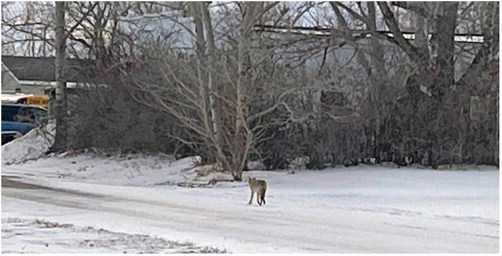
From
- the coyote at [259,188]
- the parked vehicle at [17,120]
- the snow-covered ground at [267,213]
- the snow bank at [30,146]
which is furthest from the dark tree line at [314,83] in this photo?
the parked vehicle at [17,120]

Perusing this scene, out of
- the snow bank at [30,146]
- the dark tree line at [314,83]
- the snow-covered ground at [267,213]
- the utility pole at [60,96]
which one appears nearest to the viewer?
the snow-covered ground at [267,213]

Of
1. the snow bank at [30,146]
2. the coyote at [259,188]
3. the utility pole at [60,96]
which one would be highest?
the utility pole at [60,96]

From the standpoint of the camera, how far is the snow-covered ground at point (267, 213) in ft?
29.6

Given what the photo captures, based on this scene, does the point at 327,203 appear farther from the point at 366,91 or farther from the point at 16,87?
the point at 16,87

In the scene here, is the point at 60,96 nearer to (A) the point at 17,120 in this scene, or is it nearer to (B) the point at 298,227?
(A) the point at 17,120

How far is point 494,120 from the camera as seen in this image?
60.5 feet

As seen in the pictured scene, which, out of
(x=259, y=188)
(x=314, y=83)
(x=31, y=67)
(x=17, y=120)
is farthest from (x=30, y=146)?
(x=31, y=67)

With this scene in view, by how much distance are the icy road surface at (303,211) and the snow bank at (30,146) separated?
A: 5.68 m

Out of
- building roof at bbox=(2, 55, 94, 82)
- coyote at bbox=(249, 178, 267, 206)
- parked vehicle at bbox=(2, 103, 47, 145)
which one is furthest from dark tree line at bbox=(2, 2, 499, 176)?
building roof at bbox=(2, 55, 94, 82)

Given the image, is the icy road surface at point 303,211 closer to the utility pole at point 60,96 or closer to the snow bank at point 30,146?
the utility pole at point 60,96

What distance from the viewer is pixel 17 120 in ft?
89.3

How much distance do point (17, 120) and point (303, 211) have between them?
16757 millimetres

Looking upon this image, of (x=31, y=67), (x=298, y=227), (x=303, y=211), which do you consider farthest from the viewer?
(x=31, y=67)

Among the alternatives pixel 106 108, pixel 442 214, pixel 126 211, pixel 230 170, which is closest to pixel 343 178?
pixel 230 170
